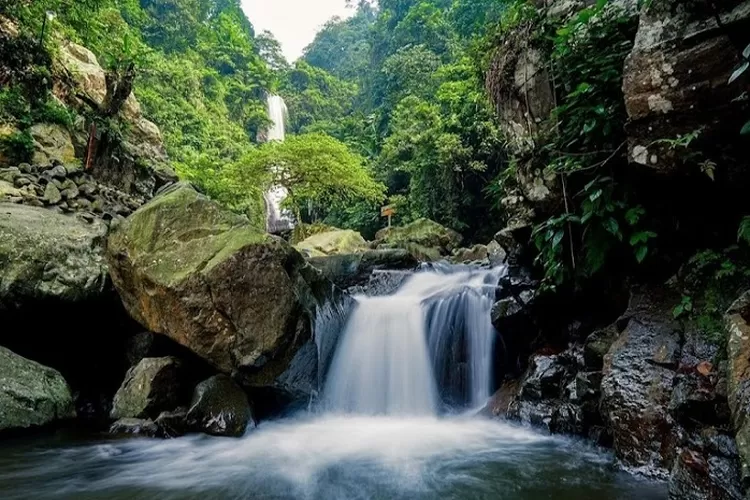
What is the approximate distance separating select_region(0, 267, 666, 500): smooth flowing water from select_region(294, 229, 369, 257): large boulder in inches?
313

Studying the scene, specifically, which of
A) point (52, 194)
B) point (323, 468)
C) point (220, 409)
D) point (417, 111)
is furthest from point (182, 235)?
A: point (417, 111)

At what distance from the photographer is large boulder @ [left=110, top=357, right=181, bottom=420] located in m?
5.50

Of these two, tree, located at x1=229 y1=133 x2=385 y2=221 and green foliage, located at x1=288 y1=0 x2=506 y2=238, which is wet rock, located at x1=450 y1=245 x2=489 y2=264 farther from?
tree, located at x1=229 y1=133 x2=385 y2=221

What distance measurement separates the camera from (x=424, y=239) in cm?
1538

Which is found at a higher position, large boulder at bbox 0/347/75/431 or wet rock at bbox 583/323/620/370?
wet rock at bbox 583/323/620/370

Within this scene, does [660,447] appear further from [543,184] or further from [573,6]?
[573,6]

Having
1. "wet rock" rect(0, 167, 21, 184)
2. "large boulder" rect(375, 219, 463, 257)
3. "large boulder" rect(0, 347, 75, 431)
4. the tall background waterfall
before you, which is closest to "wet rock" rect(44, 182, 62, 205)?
"wet rock" rect(0, 167, 21, 184)

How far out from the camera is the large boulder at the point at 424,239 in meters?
15.2

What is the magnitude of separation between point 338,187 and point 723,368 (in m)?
16.6

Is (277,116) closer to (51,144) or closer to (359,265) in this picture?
(51,144)

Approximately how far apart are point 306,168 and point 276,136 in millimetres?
20046

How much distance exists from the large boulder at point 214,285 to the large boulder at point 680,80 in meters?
4.23

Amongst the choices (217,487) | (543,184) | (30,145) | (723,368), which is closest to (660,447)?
(723,368)

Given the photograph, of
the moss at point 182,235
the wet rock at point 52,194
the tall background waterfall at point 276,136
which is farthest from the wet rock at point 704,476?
the tall background waterfall at point 276,136
